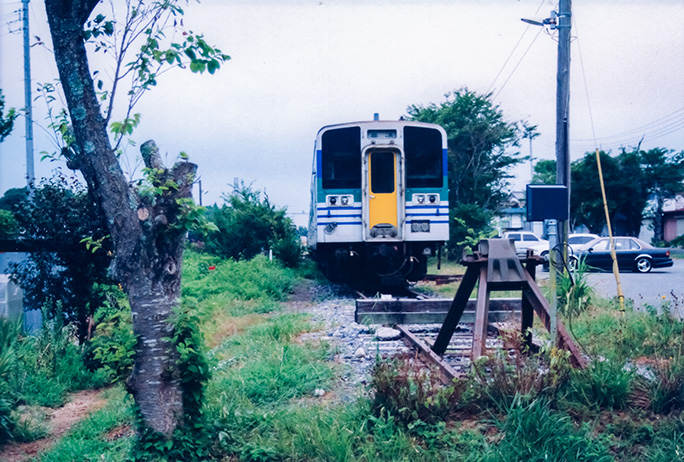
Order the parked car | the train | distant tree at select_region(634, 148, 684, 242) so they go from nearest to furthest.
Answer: the train, the parked car, distant tree at select_region(634, 148, 684, 242)

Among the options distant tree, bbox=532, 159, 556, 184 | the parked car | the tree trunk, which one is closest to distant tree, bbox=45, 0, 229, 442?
the tree trunk

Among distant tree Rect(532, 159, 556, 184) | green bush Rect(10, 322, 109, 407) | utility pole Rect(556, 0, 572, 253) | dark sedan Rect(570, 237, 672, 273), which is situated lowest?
green bush Rect(10, 322, 109, 407)

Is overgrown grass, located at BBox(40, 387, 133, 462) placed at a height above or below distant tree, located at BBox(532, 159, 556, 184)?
below

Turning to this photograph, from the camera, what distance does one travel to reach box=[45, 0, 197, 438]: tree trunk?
3518 mm

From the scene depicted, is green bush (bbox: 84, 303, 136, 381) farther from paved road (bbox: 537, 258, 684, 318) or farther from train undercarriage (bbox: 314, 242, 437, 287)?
paved road (bbox: 537, 258, 684, 318)

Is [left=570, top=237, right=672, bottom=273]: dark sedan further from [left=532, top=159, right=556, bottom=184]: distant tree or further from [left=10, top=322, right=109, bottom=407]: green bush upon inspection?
[left=532, top=159, right=556, bottom=184]: distant tree

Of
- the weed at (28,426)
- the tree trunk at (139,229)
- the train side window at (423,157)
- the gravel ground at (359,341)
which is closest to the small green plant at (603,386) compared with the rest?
the gravel ground at (359,341)

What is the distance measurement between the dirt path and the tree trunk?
1.36 meters

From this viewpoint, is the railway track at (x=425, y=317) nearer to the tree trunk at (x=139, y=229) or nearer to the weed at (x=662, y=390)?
the weed at (x=662, y=390)

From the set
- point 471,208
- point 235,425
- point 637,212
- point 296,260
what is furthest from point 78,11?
point 637,212

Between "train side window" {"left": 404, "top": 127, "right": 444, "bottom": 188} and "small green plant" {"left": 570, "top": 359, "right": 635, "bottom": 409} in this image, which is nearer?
"small green plant" {"left": 570, "top": 359, "right": 635, "bottom": 409}

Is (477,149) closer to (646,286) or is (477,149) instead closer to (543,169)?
(646,286)

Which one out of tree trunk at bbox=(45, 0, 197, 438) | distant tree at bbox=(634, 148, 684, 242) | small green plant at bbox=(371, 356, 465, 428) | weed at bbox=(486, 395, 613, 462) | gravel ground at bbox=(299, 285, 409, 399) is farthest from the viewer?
distant tree at bbox=(634, 148, 684, 242)

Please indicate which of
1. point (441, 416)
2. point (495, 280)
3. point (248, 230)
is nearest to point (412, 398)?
point (441, 416)
